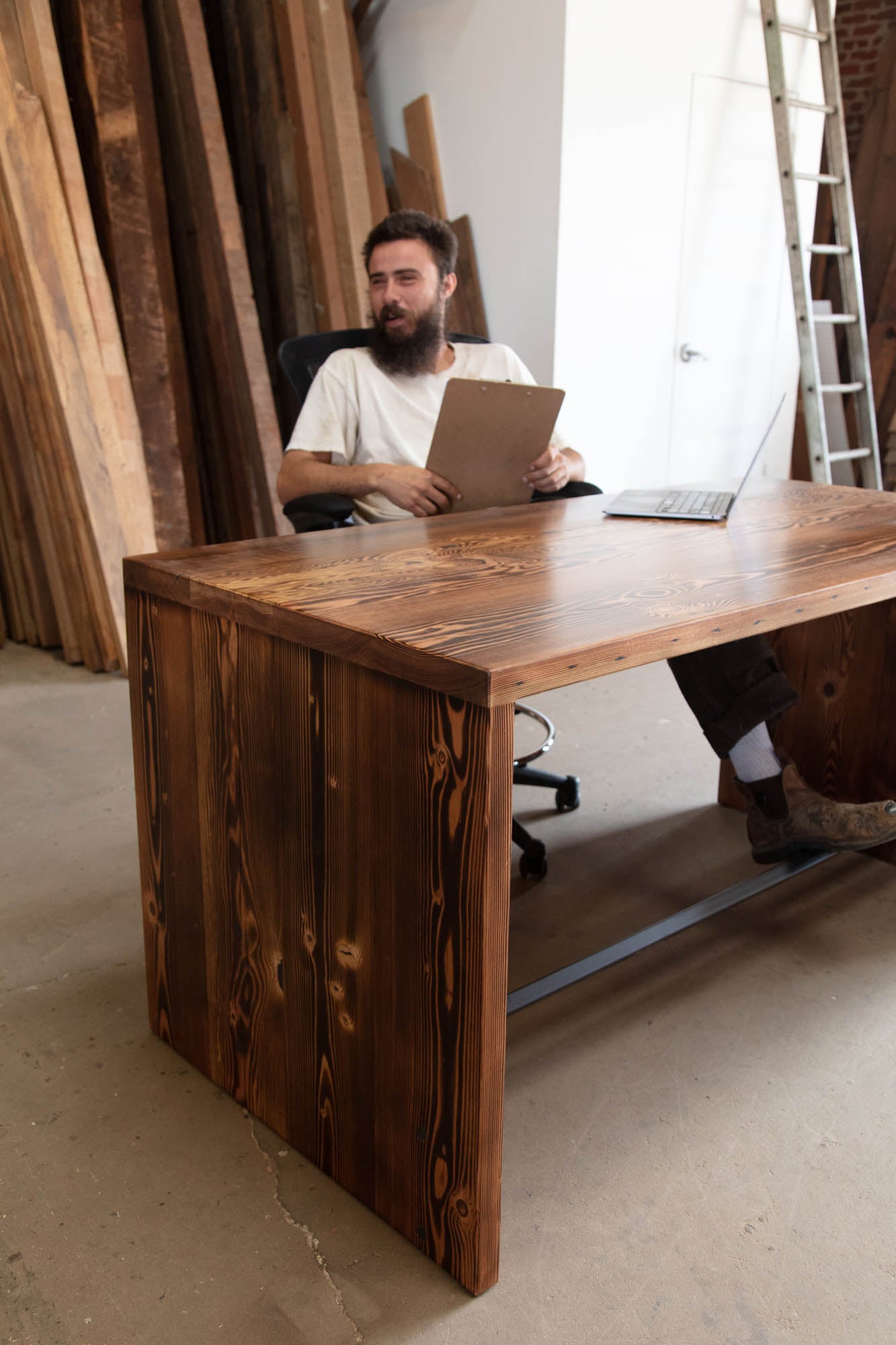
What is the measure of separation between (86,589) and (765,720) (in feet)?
8.00

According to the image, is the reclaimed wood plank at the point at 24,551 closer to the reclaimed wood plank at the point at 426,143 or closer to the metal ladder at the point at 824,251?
the reclaimed wood plank at the point at 426,143

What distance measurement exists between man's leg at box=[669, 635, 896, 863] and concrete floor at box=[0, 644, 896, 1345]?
189 mm

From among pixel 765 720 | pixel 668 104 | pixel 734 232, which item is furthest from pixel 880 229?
pixel 765 720

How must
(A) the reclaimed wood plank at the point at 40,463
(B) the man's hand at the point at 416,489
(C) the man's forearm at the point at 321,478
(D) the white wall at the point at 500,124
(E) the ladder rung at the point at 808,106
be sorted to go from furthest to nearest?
1. (E) the ladder rung at the point at 808,106
2. (D) the white wall at the point at 500,124
3. (A) the reclaimed wood plank at the point at 40,463
4. (C) the man's forearm at the point at 321,478
5. (B) the man's hand at the point at 416,489

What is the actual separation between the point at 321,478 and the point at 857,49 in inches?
174

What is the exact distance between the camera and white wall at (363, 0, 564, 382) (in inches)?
153

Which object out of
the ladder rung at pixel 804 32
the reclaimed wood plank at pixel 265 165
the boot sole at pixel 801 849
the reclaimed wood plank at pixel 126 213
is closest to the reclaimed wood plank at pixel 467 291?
the reclaimed wood plank at pixel 265 165

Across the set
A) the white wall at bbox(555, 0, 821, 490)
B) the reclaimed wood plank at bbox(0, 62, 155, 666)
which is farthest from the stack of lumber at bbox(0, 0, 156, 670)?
the white wall at bbox(555, 0, 821, 490)

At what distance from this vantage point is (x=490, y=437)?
7.50ft

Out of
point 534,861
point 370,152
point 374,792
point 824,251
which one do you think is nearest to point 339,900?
point 374,792

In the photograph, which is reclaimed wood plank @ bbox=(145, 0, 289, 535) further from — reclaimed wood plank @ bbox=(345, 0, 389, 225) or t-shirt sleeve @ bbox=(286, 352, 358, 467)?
t-shirt sleeve @ bbox=(286, 352, 358, 467)

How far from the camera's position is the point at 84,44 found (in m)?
3.63

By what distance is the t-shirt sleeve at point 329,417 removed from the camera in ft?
8.55

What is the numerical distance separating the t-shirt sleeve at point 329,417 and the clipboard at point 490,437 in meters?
0.38
